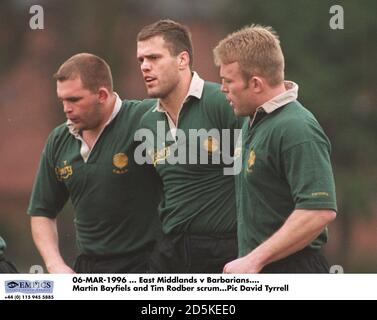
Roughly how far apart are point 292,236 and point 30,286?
135cm

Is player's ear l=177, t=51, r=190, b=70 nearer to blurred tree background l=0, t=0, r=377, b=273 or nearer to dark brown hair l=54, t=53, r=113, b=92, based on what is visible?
blurred tree background l=0, t=0, r=377, b=273

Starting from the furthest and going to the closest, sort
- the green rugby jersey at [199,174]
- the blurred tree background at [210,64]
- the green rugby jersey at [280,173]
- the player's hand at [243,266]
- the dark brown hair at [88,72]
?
the blurred tree background at [210,64], the dark brown hair at [88,72], the green rugby jersey at [199,174], the player's hand at [243,266], the green rugby jersey at [280,173]

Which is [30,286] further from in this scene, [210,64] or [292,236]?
[292,236]

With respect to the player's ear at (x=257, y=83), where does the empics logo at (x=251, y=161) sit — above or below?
below

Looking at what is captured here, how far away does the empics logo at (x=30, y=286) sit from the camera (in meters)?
4.41

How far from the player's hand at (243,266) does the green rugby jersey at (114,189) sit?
0.50 metres

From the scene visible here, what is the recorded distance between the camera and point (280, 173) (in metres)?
3.70

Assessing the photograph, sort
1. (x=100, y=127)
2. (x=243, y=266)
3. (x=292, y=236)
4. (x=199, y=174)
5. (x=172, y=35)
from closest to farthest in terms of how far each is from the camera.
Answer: (x=292, y=236) → (x=243, y=266) → (x=199, y=174) → (x=172, y=35) → (x=100, y=127)

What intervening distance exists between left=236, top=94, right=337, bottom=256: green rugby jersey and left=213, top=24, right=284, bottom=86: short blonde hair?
0.15m

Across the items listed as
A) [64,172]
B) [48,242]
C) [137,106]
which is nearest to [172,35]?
[137,106]

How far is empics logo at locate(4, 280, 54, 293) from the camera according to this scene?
14.5 feet

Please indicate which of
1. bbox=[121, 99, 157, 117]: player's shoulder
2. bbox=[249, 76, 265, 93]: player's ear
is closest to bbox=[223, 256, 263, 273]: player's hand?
bbox=[249, 76, 265, 93]: player's ear

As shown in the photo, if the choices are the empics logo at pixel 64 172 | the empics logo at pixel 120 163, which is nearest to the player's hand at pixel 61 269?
the empics logo at pixel 64 172

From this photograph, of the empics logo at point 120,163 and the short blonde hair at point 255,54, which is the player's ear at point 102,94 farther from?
the short blonde hair at point 255,54
